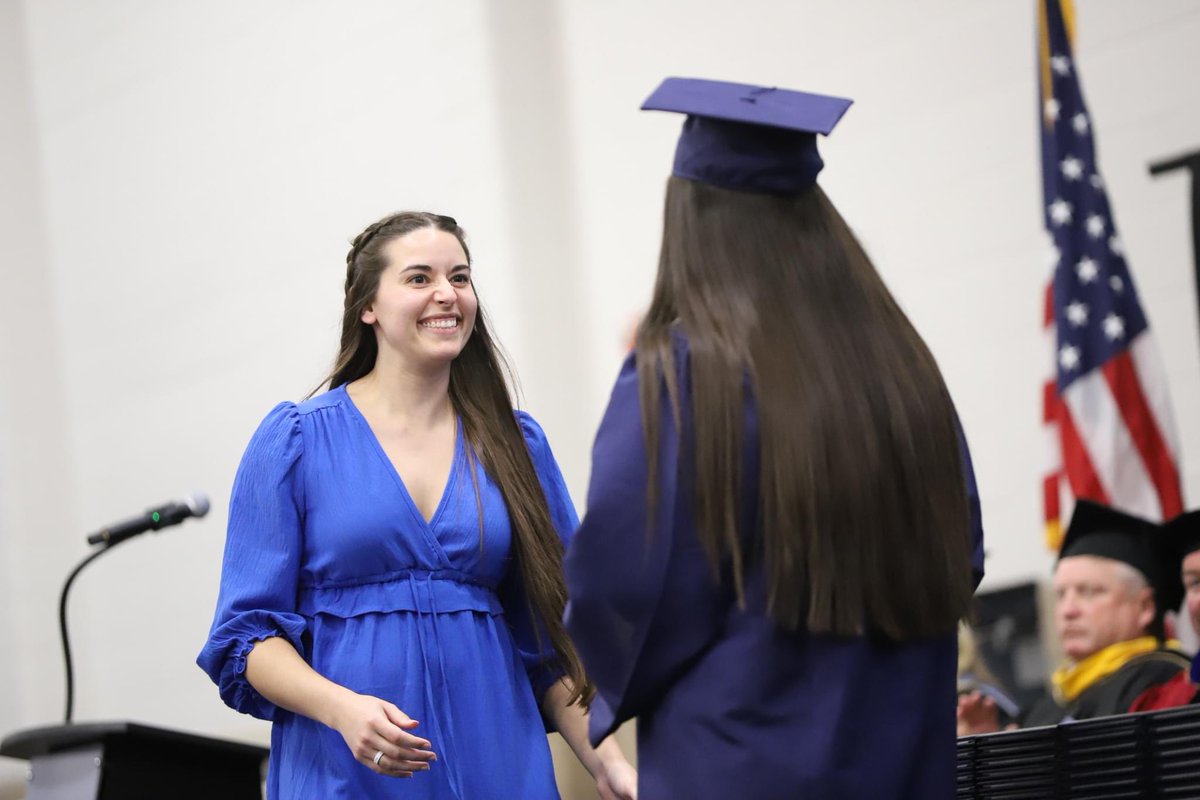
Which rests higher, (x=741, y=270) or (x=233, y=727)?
(x=741, y=270)

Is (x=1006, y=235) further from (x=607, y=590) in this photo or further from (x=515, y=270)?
(x=607, y=590)

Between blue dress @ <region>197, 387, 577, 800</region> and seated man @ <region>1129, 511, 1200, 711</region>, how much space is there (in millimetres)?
2005

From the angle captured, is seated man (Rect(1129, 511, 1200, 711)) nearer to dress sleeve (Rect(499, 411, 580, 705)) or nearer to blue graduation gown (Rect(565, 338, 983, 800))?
dress sleeve (Rect(499, 411, 580, 705))

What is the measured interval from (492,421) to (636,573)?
0.90 metres

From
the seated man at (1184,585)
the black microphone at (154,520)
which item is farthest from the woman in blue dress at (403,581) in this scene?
the seated man at (1184,585)

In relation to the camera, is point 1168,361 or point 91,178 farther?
point 91,178

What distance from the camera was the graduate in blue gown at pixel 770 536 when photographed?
1727 mm

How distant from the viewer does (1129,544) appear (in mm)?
4461

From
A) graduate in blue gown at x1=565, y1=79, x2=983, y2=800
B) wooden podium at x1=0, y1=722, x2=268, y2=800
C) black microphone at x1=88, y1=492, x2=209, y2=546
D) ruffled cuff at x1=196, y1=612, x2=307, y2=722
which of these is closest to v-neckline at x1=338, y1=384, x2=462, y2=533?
ruffled cuff at x1=196, y1=612, x2=307, y2=722

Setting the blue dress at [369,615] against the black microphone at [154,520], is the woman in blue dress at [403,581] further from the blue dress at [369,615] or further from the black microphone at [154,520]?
the black microphone at [154,520]

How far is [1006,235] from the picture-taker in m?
5.91

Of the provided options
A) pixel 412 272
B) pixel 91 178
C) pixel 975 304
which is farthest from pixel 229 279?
pixel 412 272

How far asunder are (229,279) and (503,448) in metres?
6.24

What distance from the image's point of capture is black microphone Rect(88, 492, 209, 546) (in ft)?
11.9
